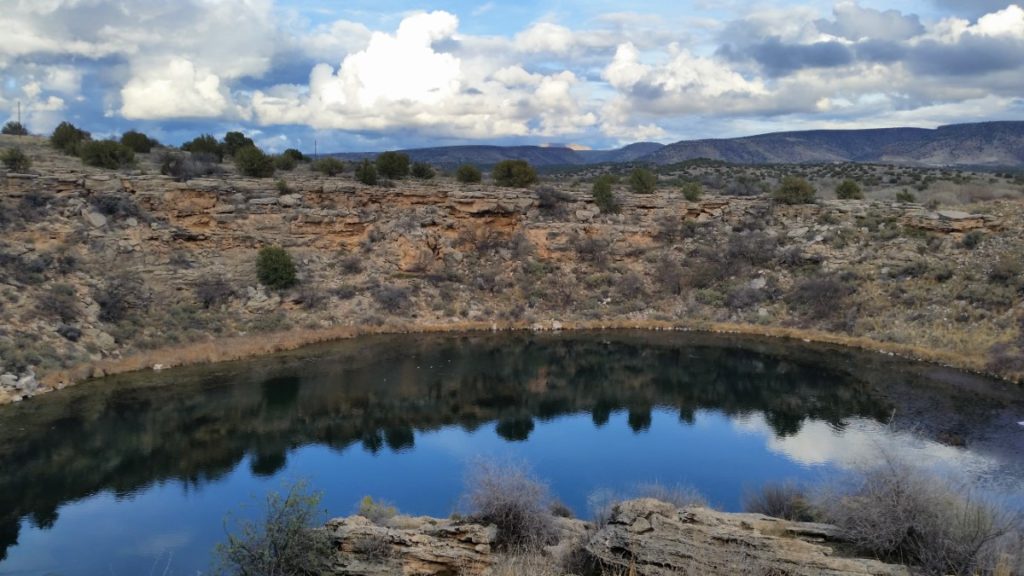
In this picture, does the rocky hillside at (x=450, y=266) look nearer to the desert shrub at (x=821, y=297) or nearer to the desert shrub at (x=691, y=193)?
the desert shrub at (x=821, y=297)

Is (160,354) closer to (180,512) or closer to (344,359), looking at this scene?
(344,359)

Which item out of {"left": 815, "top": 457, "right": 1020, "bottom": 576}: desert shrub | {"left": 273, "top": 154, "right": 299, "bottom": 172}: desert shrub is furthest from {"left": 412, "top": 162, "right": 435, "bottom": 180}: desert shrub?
{"left": 815, "top": 457, "right": 1020, "bottom": 576}: desert shrub

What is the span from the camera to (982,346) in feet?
90.4

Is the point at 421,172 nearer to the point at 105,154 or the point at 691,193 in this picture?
the point at 691,193

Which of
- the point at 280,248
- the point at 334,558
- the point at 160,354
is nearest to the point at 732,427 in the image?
the point at 334,558

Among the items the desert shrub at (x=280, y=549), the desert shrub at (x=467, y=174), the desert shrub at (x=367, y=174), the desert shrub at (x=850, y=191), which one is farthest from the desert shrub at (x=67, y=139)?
the desert shrub at (x=850, y=191)

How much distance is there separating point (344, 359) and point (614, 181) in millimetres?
26247

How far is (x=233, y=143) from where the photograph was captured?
45.9 meters

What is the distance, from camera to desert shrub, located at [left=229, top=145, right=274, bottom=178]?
3997cm

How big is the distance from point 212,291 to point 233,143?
16966mm

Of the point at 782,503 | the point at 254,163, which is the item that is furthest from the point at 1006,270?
the point at 254,163

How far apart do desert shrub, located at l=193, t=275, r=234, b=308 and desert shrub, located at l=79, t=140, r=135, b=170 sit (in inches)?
365

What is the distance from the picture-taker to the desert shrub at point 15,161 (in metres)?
33.2

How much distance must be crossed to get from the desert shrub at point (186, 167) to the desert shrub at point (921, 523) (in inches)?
1400
